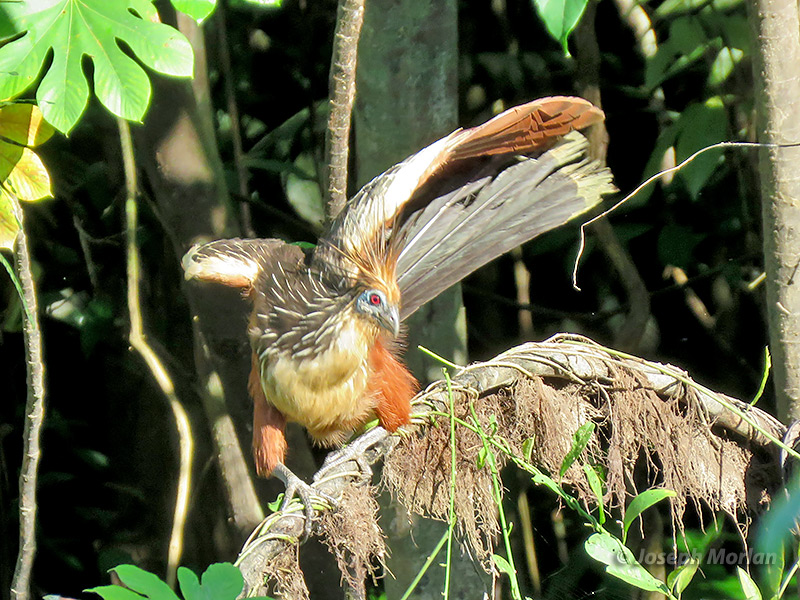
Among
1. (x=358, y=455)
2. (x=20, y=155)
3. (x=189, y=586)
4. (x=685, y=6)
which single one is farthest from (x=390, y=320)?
(x=685, y=6)

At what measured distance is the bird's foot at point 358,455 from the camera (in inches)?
70.7

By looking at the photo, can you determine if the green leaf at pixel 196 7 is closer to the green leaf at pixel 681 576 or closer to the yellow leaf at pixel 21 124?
the yellow leaf at pixel 21 124

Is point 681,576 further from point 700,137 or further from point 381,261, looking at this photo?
point 700,137

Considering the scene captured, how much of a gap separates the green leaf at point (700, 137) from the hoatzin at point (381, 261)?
46 cm

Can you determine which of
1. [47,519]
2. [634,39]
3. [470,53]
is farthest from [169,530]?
[634,39]

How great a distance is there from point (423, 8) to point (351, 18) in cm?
53

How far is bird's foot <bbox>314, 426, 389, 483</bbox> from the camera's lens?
5.90ft

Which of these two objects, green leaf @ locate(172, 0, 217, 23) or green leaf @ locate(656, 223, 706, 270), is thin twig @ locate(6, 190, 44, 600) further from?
green leaf @ locate(656, 223, 706, 270)

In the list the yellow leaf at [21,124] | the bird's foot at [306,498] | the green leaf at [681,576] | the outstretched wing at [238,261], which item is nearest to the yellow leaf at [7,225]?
the yellow leaf at [21,124]

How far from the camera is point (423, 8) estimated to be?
207 centimetres

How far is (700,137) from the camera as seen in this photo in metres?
2.45

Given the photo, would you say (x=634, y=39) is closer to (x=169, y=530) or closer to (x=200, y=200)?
(x=200, y=200)

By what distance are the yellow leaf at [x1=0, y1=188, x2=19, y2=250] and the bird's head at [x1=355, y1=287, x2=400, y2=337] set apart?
774 mm

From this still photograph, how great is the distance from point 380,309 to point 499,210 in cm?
41
